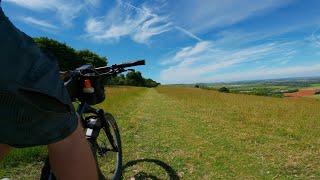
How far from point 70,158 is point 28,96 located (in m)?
0.35

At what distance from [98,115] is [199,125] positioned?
715 centimetres

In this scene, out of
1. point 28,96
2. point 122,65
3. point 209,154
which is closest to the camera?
point 28,96

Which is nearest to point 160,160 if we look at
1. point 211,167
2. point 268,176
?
point 211,167

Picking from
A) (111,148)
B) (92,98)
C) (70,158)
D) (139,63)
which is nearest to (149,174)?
(111,148)

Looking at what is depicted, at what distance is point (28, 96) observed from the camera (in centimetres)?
117

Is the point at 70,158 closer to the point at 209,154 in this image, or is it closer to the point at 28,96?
the point at 28,96

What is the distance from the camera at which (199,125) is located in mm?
10445

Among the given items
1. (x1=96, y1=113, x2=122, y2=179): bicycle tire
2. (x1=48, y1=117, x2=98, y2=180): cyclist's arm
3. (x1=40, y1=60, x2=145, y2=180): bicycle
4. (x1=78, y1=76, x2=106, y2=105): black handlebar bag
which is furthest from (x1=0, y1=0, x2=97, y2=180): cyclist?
(x1=96, y1=113, x2=122, y2=179): bicycle tire

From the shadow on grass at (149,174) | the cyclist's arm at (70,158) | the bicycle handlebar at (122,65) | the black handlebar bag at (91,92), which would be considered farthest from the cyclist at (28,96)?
the shadow on grass at (149,174)

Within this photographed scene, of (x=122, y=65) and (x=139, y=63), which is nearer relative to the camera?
(x=139, y=63)

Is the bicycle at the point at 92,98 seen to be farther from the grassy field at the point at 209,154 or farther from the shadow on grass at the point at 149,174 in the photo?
the grassy field at the point at 209,154

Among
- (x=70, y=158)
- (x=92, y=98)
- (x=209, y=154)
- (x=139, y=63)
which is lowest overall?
(x=209, y=154)

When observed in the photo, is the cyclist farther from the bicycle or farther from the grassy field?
the grassy field

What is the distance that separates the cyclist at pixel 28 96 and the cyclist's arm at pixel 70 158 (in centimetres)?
3
